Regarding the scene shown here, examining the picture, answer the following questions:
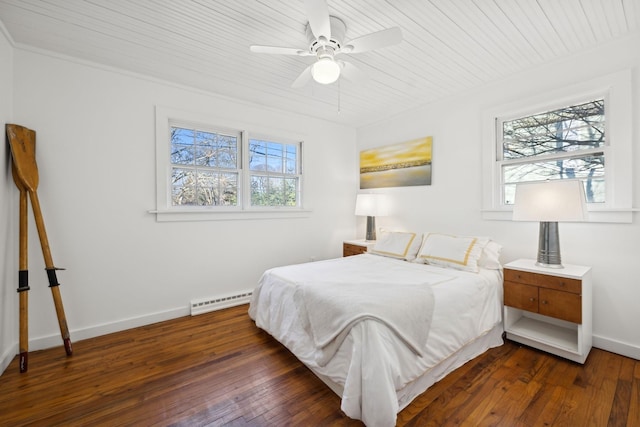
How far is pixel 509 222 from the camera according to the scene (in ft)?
9.30

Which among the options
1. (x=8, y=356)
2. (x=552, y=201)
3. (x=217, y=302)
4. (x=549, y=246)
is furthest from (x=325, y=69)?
(x=8, y=356)

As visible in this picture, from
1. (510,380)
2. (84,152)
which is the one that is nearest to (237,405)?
(510,380)

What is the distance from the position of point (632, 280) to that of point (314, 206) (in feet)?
10.5

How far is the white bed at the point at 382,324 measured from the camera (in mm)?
1488

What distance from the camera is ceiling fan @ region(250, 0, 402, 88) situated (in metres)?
1.61

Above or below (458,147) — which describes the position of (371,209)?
below

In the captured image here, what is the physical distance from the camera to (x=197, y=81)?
288 cm

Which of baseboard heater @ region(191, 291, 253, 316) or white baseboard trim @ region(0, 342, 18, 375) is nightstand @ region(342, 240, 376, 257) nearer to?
baseboard heater @ region(191, 291, 253, 316)

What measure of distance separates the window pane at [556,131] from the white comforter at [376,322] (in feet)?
4.39

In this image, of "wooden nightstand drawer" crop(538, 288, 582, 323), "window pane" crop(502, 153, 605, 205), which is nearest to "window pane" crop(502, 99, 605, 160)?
"window pane" crop(502, 153, 605, 205)

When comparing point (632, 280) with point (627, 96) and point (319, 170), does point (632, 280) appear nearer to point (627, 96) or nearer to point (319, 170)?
point (627, 96)

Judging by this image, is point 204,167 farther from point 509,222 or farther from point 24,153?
point 509,222

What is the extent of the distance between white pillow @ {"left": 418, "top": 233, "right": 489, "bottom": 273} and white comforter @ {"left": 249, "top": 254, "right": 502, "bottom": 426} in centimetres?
13

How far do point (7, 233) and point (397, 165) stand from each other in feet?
13.1
